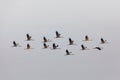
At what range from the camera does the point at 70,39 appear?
2903 centimetres

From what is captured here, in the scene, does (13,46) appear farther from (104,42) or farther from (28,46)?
(104,42)

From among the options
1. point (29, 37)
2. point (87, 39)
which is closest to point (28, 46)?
point (29, 37)

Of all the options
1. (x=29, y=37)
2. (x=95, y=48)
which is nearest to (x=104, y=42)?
(x=95, y=48)

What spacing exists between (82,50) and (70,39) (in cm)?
61

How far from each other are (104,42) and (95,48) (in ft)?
1.29

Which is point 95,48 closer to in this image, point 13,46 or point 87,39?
point 87,39

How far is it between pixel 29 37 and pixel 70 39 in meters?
1.49

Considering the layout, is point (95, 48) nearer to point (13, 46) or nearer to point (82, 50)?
point (82, 50)

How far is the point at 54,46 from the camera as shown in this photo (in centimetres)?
2916

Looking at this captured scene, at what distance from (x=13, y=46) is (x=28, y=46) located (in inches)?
24.0

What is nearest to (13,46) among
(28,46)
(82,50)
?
(28,46)

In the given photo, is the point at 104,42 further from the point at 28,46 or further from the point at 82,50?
the point at 28,46

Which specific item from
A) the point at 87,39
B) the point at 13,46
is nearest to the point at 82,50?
the point at 87,39

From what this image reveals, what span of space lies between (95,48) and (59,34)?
139cm
